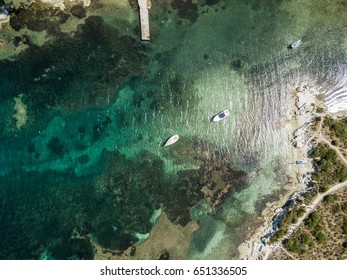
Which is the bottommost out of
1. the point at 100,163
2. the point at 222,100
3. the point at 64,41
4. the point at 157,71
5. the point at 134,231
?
the point at 134,231

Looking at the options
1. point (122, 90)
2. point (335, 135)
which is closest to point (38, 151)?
point (122, 90)

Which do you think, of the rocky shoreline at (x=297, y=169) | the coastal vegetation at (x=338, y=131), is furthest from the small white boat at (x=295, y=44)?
the coastal vegetation at (x=338, y=131)

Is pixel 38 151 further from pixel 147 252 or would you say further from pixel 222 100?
pixel 222 100

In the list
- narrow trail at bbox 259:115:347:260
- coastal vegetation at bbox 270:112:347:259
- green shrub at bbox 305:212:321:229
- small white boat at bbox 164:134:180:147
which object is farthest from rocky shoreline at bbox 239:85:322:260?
small white boat at bbox 164:134:180:147

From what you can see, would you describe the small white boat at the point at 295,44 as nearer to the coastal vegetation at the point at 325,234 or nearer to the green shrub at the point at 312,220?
the coastal vegetation at the point at 325,234

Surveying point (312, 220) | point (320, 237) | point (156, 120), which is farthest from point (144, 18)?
point (320, 237)

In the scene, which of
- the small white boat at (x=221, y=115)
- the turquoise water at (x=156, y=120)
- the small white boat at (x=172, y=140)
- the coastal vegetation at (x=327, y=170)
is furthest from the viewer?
the small white boat at (x=221, y=115)

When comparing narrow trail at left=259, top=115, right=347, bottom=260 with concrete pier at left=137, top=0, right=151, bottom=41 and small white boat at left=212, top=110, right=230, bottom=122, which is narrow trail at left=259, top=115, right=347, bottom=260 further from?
concrete pier at left=137, top=0, right=151, bottom=41

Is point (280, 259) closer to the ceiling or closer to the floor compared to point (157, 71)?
closer to the floor
